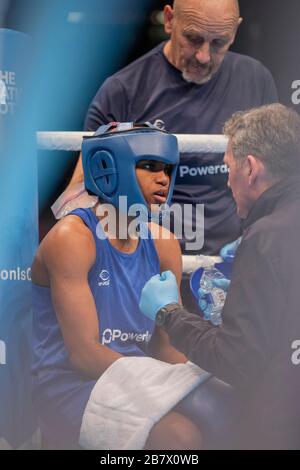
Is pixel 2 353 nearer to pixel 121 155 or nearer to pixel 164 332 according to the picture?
pixel 164 332

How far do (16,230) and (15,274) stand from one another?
11cm

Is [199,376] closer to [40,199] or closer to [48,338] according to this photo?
[48,338]

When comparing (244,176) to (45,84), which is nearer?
(244,176)

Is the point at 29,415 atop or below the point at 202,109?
below

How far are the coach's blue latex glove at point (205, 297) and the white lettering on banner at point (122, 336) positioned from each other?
0.15m

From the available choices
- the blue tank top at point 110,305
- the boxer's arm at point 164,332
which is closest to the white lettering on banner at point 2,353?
the blue tank top at point 110,305

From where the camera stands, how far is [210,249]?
229 centimetres

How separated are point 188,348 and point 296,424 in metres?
0.32

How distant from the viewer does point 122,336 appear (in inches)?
77.2

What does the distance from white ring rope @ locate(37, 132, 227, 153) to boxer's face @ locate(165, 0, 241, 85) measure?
0.56 feet

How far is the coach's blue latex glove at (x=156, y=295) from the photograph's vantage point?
185 cm

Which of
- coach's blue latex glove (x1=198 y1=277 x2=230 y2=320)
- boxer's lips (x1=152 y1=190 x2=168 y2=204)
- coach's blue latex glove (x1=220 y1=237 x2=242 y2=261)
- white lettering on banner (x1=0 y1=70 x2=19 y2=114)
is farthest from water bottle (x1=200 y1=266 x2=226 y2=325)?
white lettering on banner (x1=0 y1=70 x2=19 y2=114)
